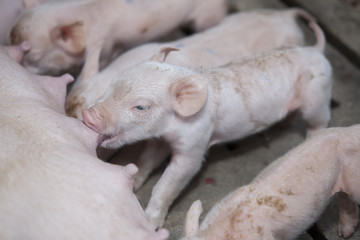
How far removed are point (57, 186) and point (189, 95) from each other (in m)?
0.94

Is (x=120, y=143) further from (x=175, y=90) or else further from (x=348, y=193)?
(x=348, y=193)

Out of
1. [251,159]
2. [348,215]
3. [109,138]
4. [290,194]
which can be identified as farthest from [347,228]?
[109,138]

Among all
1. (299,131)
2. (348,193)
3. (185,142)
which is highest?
(185,142)

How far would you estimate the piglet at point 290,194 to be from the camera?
224 centimetres

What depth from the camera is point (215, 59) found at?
3.38 metres

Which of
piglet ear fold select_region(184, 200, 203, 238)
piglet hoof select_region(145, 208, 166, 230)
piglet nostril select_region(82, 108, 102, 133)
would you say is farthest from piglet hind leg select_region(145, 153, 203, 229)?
piglet ear fold select_region(184, 200, 203, 238)

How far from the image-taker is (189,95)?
263 centimetres

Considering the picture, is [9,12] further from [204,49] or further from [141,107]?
[141,107]

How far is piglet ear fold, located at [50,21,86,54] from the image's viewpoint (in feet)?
10.8

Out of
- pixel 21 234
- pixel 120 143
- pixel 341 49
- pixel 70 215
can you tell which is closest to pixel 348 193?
pixel 120 143

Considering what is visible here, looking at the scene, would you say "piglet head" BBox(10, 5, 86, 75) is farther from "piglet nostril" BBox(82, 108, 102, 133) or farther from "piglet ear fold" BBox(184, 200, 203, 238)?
"piglet ear fold" BBox(184, 200, 203, 238)

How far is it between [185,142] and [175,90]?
37cm

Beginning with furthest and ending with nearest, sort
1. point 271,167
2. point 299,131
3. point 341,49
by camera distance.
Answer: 1. point 341,49
2. point 299,131
3. point 271,167

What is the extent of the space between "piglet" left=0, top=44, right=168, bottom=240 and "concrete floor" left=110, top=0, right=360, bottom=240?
811 millimetres
